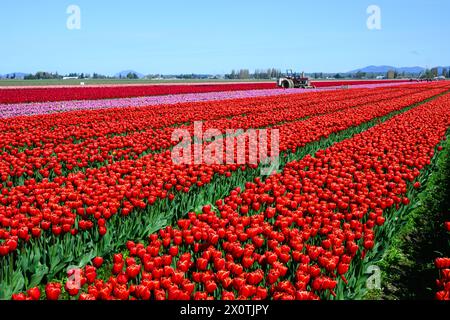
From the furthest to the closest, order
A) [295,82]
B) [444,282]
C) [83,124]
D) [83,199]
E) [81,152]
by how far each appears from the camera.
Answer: [295,82] < [83,124] < [81,152] < [83,199] < [444,282]

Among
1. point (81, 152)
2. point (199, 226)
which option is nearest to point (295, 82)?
point (81, 152)

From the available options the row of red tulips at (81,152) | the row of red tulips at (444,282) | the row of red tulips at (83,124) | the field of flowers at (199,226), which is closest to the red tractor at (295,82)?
the row of red tulips at (83,124)

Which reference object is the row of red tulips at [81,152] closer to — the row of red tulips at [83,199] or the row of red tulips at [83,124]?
the row of red tulips at [83,124]

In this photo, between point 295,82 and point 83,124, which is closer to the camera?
point 83,124

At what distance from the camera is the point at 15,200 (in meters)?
5.74

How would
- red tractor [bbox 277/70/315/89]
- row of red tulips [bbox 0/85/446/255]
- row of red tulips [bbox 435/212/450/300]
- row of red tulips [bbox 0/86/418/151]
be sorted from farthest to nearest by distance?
red tractor [bbox 277/70/315/89]
row of red tulips [bbox 0/86/418/151]
row of red tulips [bbox 0/85/446/255]
row of red tulips [bbox 435/212/450/300]

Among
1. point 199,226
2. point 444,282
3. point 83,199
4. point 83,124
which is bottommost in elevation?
point 444,282

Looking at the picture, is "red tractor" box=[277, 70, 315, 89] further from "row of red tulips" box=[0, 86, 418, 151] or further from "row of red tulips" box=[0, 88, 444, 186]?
"row of red tulips" box=[0, 88, 444, 186]

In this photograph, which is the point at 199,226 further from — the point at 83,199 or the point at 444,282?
the point at 444,282

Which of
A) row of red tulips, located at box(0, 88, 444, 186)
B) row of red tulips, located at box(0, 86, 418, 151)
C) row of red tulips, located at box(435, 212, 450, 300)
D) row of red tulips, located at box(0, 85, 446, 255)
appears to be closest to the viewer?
row of red tulips, located at box(435, 212, 450, 300)

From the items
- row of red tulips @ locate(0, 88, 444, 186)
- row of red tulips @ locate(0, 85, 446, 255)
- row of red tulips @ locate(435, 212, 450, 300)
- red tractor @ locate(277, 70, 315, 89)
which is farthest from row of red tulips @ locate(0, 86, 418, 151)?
red tractor @ locate(277, 70, 315, 89)

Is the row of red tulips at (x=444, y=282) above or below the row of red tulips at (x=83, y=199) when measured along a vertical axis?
below

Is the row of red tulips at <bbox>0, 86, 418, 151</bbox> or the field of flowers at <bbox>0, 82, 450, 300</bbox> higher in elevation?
the row of red tulips at <bbox>0, 86, 418, 151</bbox>
